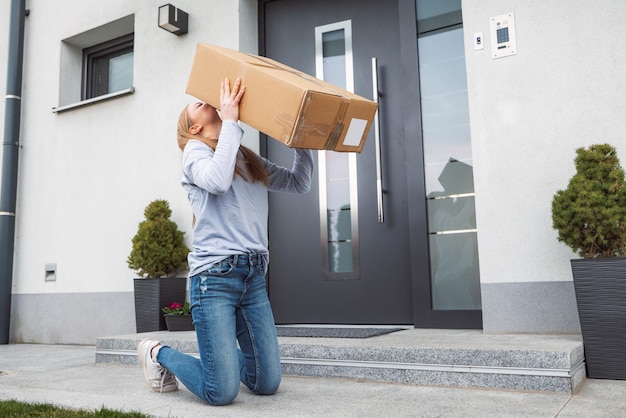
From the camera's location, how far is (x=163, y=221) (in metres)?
4.29

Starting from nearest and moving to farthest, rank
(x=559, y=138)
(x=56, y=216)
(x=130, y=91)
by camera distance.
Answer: (x=559, y=138) → (x=130, y=91) → (x=56, y=216)

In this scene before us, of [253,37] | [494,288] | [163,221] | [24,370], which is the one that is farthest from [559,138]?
[24,370]

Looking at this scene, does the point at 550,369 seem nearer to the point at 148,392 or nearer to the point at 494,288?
the point at 494,288

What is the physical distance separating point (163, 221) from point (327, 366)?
6.70ft

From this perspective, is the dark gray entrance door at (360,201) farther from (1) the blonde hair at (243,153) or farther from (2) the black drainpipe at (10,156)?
(2) the black drainpipe at (10,156)

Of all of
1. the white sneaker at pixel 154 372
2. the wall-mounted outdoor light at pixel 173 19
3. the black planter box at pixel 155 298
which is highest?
the wall-mounted outdoor light at pixel 173 19

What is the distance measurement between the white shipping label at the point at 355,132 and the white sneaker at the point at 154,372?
116 cm

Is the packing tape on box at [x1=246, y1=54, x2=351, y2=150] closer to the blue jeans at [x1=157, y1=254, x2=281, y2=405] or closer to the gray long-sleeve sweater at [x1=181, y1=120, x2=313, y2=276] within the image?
the gray long-sleeve sweater at [x1=181, y1=120, x2=313, y2=276]

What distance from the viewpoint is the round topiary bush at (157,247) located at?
4.19 meters

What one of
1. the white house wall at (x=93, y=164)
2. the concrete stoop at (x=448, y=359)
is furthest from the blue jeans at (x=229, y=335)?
the white house wall at (x=93, y=164)

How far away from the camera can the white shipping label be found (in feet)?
6.73

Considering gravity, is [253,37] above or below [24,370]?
above

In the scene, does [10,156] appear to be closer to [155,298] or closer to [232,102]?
[155,298]

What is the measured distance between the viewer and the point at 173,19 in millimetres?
4500
